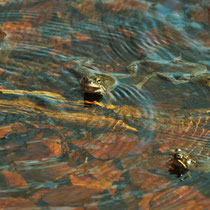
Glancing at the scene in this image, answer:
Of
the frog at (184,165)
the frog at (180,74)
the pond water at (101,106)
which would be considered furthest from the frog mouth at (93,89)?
the frog at (184,165)

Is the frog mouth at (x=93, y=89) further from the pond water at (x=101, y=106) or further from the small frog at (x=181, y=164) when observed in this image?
Result: the small frog at (x=181, y=164)

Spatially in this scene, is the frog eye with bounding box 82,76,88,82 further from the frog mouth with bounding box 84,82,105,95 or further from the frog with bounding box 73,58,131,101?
the frog mouth with bounding box 84,82,105,95

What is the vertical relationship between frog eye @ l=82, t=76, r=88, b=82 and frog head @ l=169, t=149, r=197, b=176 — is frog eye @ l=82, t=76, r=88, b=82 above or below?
above

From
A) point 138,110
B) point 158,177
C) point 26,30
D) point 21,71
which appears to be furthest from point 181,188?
point 26,30

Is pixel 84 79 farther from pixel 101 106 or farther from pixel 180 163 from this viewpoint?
pixel 180 163

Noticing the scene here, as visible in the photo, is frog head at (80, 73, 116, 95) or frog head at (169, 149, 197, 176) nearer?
frog head at (169, 149, 197, 176)

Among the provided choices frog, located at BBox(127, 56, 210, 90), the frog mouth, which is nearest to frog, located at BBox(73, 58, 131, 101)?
the frog mouth
